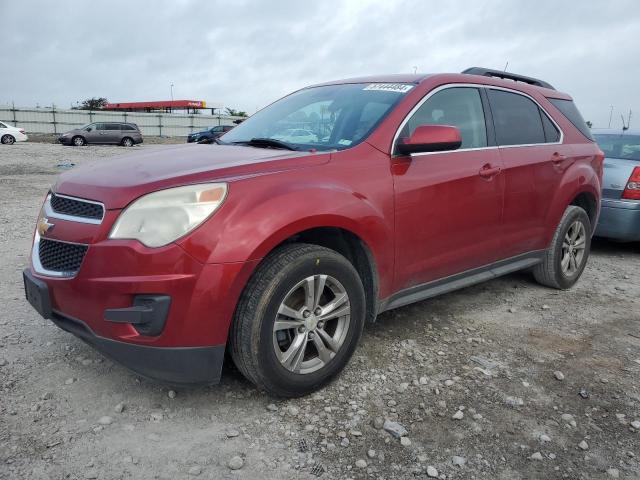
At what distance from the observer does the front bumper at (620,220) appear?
18.8ft

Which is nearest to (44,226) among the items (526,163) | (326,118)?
(326,118)

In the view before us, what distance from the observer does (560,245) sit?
177 inches

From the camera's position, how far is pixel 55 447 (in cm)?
233

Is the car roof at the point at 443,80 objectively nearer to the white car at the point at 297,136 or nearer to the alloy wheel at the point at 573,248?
the white car at the point at 297,136

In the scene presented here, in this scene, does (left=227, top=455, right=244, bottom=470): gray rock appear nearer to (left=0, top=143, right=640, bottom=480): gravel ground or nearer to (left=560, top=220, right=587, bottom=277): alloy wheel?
(left=0, top=143, right=640, bottom=480): gravel ground

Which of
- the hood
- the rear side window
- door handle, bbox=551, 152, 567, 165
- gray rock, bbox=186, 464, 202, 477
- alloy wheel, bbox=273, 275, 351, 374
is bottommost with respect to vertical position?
gray rock, bbox=186, 464, 202, 477

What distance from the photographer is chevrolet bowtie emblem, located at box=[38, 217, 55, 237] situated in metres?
2.63

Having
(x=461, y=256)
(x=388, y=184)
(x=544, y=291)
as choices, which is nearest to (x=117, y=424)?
(x=388, y=184)

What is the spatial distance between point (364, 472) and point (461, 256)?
1.74 m

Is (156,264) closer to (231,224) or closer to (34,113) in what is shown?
(231,224)

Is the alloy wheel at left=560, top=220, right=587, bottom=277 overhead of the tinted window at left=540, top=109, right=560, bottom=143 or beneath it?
beneath

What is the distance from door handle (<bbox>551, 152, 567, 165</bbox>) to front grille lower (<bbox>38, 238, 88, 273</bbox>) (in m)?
3.51

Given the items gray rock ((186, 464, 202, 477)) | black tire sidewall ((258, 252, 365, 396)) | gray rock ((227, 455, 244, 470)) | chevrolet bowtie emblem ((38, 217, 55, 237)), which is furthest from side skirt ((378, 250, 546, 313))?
chevrolet bowtie emblem ((38, 217, 55, 237))

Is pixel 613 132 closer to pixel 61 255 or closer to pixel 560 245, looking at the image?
pixel 560 245
